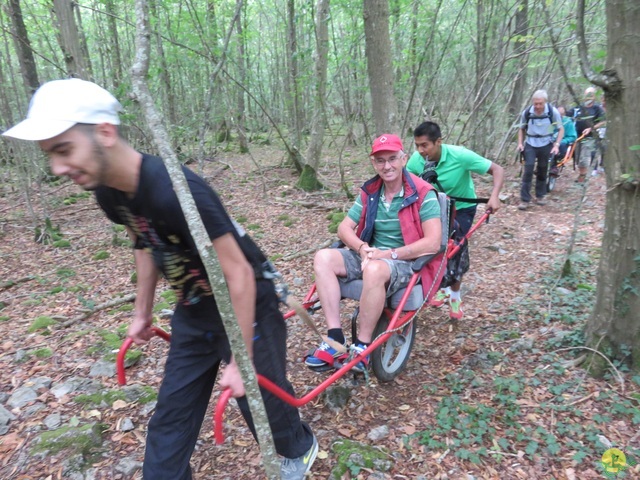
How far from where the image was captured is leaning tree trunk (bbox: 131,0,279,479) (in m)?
1.34

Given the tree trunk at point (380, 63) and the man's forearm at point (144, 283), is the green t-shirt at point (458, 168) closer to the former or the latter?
the tree trunk at point (380, 63)

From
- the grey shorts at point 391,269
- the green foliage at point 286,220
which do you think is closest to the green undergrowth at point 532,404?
the grey shorts at point 391,269

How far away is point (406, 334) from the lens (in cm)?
334

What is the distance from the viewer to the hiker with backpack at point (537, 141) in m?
7.26

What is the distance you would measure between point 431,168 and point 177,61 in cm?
791

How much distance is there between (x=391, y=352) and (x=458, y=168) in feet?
6.40

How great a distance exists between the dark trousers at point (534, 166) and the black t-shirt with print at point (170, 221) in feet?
22.9

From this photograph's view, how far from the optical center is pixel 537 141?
7480 mm

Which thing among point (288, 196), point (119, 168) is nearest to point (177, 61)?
point (288, 196)

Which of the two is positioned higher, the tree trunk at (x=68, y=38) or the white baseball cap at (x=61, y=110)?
the tree trunk at (x=68, y=38)

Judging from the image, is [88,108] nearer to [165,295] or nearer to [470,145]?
[165,295]

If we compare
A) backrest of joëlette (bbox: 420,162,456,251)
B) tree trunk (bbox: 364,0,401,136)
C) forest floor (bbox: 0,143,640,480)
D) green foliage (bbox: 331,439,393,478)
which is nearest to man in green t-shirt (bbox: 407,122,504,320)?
forest floor (bbox: 0,143,640,480)

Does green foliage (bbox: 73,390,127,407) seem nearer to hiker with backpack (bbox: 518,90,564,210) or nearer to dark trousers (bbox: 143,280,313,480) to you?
dark trousers (bbox: 143,280,313,480)

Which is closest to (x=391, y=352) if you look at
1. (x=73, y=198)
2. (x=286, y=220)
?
(x=286, y=220)
